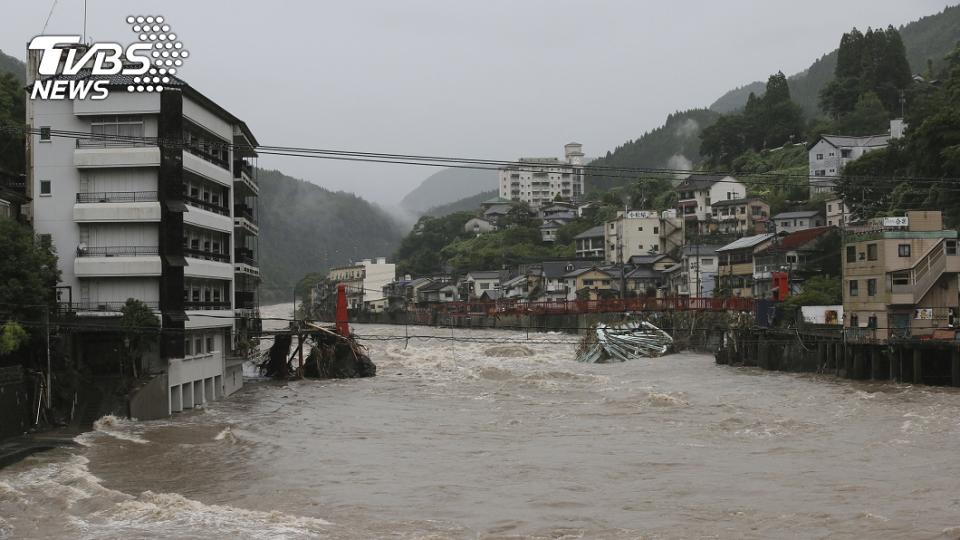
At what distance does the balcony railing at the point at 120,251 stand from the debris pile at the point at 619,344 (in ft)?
105

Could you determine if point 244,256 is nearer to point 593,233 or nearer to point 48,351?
point 48,351

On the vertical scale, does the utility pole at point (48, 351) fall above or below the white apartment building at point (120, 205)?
below

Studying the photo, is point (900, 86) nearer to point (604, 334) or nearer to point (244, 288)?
→ point (604, 334)

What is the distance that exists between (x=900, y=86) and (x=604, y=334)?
187ft

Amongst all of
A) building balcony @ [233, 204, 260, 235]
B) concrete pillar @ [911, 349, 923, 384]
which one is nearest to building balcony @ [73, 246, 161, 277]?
building balcony @ [233, 204, 260, 235]

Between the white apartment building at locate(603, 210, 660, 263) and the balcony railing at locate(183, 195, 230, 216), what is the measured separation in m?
64.7

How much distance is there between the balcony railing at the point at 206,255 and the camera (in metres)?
31.9

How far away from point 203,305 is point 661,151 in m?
154

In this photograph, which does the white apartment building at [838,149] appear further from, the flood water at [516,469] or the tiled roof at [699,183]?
the flood water at [516,469]

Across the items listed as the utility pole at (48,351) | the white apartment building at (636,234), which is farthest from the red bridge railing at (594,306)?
the utility pole at (48,351)

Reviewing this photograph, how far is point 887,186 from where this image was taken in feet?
208

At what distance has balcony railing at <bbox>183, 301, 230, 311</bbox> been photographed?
31.9 meters

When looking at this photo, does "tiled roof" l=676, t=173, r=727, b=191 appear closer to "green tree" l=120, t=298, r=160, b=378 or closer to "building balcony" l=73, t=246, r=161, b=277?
"building balcony" l=73, t=246, r=161, b=277

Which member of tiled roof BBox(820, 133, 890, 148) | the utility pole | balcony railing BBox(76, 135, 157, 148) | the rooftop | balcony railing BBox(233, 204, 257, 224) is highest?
tiled roof BBox(820, 133, 890, 148)
